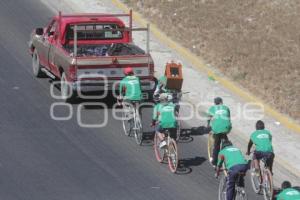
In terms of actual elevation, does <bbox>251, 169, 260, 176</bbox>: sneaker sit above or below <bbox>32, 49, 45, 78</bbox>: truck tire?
below

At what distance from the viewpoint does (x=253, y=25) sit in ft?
95.1

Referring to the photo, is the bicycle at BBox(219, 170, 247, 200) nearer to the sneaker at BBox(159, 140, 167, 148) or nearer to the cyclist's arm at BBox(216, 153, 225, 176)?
the cyclist's arm at BBox(216, 153, 225, 176)

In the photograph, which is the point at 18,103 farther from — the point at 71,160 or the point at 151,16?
the point at 151,16

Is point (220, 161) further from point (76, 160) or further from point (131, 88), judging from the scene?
point (131, 88)

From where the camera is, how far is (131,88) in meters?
20.7

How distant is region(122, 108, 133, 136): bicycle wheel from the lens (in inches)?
829

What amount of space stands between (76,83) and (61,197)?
543 cm

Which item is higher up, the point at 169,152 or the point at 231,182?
the point at 169,152

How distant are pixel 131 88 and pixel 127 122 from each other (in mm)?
1014

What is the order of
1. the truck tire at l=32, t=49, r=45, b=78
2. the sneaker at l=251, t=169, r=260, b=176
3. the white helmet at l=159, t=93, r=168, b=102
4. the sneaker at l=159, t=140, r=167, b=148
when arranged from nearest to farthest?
the sneaker at l=251, t=169, r=260, b=176 < the sneaker at l=159, t=140, r=167, b=148 < the white helmet at l=159, t=93, r=168, b=102 < the truck tire at l=32, t=49, r=45, b=78

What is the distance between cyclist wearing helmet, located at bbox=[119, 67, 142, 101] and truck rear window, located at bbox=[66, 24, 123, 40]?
10.5 feet

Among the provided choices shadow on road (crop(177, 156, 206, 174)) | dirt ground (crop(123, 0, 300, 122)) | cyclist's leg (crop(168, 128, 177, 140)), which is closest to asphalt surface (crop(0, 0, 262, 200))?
shadow on road (crop(177, 156, 206, 174))

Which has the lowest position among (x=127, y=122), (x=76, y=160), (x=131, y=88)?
(x=76, y=160)

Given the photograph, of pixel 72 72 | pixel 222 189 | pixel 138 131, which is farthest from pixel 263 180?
pixel 72 72
